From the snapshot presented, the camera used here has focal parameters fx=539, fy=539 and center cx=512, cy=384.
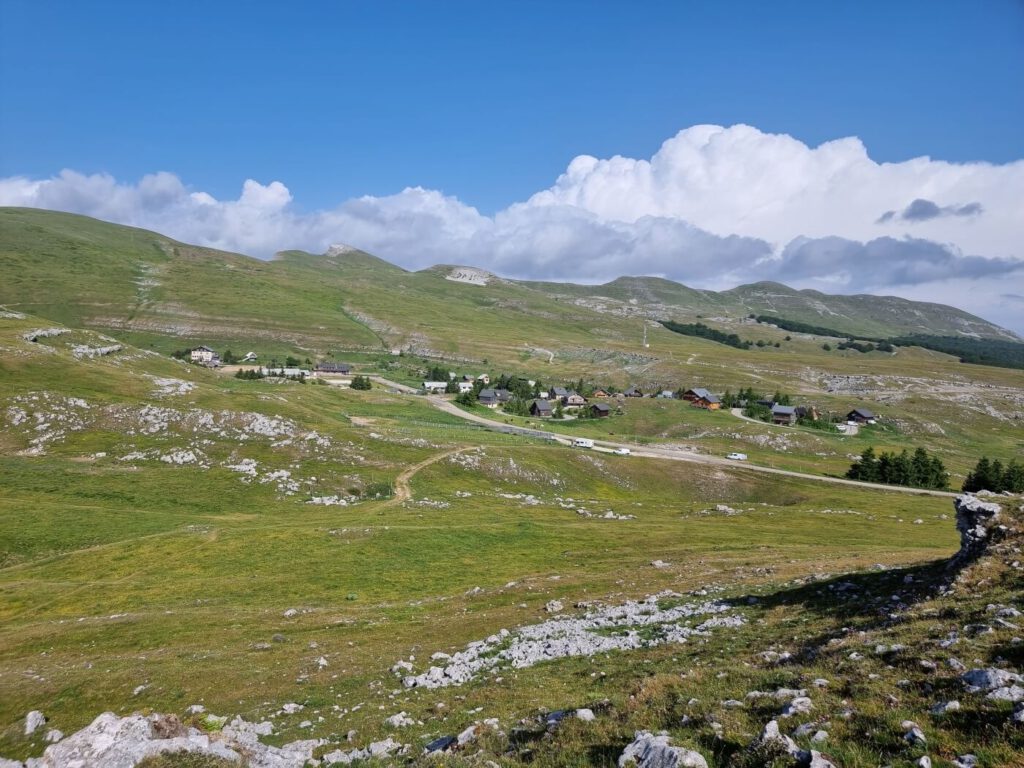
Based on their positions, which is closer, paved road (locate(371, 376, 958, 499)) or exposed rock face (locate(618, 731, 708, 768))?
exposed rock face (locate(618, 731, 708, 768))

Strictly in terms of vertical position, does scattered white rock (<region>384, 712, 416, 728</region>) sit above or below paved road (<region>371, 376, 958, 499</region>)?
above

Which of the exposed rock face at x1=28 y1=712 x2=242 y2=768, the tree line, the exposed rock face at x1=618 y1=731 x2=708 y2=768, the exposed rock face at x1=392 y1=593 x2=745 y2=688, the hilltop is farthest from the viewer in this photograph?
the tree line

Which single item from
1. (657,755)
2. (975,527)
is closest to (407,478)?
(975,527)

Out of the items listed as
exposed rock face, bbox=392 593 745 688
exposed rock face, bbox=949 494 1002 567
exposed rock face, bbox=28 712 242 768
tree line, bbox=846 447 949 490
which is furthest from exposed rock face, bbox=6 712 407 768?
tree line, bbox=846 447 949 490

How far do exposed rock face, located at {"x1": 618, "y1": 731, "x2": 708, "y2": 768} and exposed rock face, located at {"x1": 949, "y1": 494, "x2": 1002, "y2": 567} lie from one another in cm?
2555

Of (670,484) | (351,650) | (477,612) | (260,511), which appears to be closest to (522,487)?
(670,484)

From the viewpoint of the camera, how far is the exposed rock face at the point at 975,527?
2909 cm

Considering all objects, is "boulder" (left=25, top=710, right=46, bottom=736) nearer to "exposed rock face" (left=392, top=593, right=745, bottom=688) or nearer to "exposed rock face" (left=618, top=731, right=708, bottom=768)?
"exposed rock face" (left=392, top=593, right=745, bottom=688)

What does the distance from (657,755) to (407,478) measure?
85052mm

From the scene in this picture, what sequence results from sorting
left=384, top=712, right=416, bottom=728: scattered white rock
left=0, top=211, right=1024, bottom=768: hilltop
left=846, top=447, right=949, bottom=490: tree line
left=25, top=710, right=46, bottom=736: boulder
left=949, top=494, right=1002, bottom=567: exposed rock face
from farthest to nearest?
left=846, top=447, right=949, bottom=490: tree line → left=949, top=494, right=1002, bottom=567: exposed rock face → left=25, top=710, right=46, bottom=736: boulder → left=384, top=712, right=416, bottom=728: scattered white rock → left=0, top=211, right=1024, bottom=768: hilltop

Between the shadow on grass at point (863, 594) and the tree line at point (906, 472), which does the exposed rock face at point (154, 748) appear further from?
the tree line at point (906, 472)

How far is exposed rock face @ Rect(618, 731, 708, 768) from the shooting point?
1178 centimetres

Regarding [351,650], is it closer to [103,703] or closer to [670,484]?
[103,703]

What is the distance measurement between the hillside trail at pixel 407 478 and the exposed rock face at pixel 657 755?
236 ft
